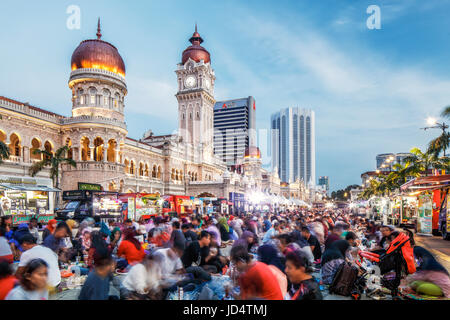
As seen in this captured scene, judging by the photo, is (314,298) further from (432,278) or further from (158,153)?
(158,153)

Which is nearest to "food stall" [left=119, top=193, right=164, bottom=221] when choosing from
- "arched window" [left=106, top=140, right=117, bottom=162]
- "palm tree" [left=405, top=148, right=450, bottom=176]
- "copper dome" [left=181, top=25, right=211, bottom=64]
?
"arched window" [left=106, top=140, right=117, bottom=162]

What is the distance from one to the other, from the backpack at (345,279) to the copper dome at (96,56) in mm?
31706

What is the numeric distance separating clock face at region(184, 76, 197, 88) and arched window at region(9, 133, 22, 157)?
3664cm

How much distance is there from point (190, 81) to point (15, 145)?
122ft

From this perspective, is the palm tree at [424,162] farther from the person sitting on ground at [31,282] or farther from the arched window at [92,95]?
the arched window at [92,95]

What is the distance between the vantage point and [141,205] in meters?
23.8

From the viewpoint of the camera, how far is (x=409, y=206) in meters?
23.5

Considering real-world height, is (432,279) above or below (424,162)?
below

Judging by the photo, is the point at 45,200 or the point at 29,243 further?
the point at 45,200

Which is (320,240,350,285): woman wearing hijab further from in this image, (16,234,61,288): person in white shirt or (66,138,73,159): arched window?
(66,138,73,159): arched window

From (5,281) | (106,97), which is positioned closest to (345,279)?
(5,281)

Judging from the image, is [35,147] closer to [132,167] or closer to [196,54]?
[132,167]
